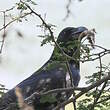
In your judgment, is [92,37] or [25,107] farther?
[92,37]

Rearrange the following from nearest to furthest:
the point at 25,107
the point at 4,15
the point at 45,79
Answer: the point at 25,107 → the point at 4,15 → the point at 45,79

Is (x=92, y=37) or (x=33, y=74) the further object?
(x=33, y=74)

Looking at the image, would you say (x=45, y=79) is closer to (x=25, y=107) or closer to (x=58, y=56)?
(x=58, y=56)

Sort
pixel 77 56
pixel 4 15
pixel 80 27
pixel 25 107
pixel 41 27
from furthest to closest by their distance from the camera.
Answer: pixel 80 27
pixel 41 27
pixel 4 15
pixel 77 56
pixel 25 107

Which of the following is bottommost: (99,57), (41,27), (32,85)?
(32,85)

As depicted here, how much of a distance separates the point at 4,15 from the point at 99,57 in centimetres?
55

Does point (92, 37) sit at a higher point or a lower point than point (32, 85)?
higher

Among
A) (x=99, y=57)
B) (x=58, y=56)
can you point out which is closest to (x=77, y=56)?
(x=99, y=57)

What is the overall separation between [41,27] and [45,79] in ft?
6.68

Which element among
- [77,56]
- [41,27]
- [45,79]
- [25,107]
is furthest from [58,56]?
[45,79]

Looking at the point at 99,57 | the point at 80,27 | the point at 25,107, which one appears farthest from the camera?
the point at 80,27

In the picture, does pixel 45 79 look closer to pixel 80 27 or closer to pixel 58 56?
pixel 80 27

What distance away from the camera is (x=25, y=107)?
838mm

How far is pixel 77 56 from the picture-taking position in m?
1.58
